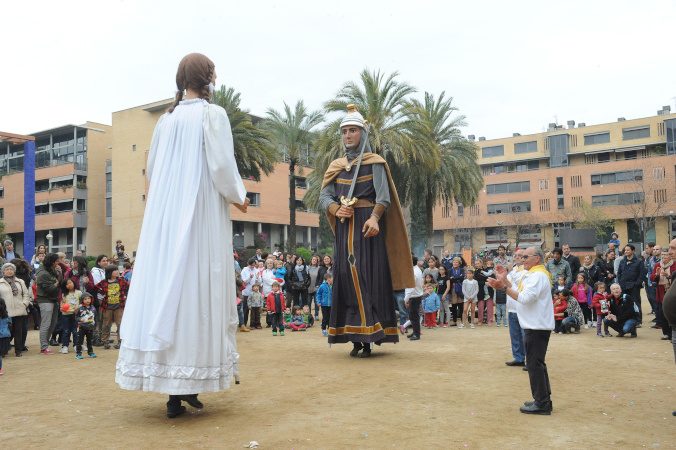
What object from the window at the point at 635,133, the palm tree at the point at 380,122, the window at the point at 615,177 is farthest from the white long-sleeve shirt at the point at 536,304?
the window at the point at 635,133

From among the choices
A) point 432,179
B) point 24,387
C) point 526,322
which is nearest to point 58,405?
point 24,387

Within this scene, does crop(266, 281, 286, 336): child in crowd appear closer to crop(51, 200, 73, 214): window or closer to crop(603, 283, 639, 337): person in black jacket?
crop(603, 283, 639, 337): person in black jacket

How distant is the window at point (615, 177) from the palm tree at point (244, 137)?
140 feet

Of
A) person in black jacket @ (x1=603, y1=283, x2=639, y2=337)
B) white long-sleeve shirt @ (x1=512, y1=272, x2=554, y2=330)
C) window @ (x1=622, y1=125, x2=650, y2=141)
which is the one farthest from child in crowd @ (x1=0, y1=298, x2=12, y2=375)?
window @ (x1=622, y1=125, x2=650, y2=141)

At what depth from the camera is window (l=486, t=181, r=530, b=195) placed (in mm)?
68688

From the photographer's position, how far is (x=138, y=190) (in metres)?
51.3

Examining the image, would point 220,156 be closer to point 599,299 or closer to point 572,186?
point 599,299

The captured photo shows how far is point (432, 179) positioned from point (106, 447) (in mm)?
26336

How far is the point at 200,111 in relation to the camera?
5.13 metres

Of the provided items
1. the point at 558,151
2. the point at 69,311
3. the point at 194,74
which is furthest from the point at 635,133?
the point at 194,74

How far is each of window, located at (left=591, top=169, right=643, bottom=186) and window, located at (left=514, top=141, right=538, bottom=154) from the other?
7942mm

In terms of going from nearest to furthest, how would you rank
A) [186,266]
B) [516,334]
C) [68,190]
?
[186,266] < [516,334] < [68,190]

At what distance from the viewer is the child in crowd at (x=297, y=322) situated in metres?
13.8

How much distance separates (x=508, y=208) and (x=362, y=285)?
64.2 metres
